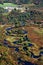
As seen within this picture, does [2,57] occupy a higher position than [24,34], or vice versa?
[2,57]

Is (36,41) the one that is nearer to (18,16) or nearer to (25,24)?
(25,24)

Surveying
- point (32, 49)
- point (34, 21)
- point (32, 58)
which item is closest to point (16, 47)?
point (32, 49)

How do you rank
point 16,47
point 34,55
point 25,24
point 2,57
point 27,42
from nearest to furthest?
point 2,57
point 34,55
point 16,47
point 27,42
point 25,24

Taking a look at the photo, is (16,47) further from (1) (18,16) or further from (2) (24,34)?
(1) (18,16)

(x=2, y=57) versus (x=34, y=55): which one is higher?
(x=2, y=57)

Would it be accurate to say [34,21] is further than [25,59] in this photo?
Yes

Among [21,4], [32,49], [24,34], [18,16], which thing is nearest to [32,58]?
[32,49]

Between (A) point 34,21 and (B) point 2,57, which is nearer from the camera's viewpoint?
(B) point 2,57

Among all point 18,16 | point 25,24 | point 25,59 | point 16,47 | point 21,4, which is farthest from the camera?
point 21,4

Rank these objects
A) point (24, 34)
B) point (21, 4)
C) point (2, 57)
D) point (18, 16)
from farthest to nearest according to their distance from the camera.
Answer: point (21, 4) < point (18, 16) < point (24, 34) < point (2, 57)
